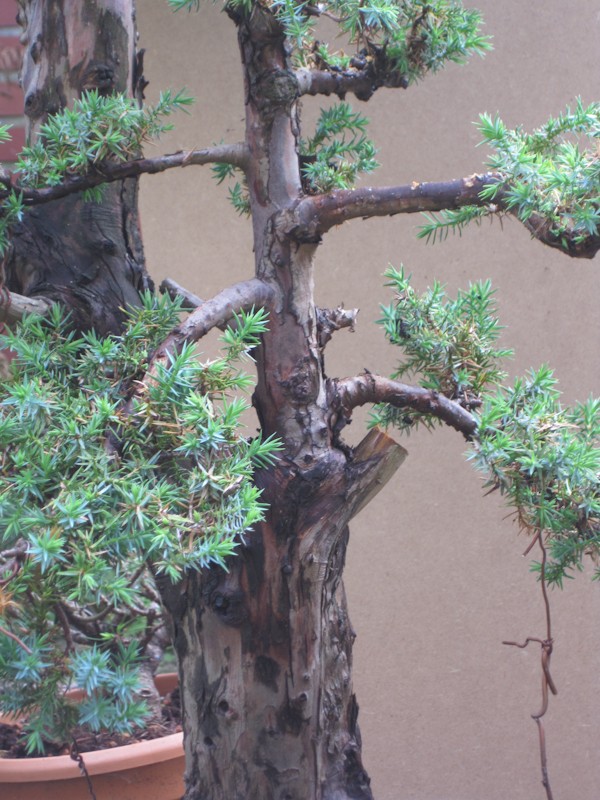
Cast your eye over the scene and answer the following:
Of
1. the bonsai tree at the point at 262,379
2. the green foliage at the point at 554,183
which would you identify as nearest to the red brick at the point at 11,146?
the bonsai tree at the point at 262,379

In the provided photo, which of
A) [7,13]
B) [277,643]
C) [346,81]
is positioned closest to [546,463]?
[277,643]

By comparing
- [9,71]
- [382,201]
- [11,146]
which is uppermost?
[9,71]

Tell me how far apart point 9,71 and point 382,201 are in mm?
1199

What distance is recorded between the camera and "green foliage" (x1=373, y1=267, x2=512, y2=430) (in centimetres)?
84

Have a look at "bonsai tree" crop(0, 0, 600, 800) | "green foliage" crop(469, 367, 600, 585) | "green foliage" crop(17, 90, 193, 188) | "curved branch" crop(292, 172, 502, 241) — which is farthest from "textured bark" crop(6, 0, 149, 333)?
"green foliage" crop(469, 367, 600, 585)

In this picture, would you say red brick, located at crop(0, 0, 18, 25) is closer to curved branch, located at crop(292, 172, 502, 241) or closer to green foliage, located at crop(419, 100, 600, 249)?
curved branch, located at crop(292, 172, 502, 241)

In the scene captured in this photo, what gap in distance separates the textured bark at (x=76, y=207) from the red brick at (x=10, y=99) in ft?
2.68

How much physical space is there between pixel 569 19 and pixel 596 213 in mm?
1056

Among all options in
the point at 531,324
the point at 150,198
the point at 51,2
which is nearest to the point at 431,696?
the point at 531,324

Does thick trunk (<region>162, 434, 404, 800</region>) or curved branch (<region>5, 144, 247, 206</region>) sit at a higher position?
curved branch (<region>5, 144, 247, 206</region>)

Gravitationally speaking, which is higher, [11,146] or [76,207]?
[11,146]

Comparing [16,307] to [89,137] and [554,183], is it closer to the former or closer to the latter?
[89,137]

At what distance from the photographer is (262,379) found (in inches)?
31.4

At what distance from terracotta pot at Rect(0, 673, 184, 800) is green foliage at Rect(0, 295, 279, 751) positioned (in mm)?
326
